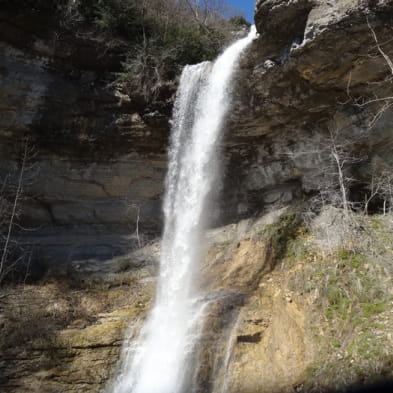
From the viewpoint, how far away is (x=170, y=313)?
978cm

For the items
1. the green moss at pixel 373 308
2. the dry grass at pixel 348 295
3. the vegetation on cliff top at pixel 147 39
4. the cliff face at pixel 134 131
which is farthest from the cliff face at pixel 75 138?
the green moss at pixel 373 308

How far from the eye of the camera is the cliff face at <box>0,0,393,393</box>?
7.55 m

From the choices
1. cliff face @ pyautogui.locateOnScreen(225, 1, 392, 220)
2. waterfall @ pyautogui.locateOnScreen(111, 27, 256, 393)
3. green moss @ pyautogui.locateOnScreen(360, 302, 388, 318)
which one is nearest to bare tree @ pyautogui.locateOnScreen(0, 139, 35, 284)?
waterfall @ pyautogui.locateOnScreen(111, 27, 256, 393)

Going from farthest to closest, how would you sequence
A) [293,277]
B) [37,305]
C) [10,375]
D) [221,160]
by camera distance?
[221,160] → [37,305] → [293,277] → [10,375]

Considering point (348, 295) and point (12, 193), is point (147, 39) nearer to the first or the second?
point (12, 193)

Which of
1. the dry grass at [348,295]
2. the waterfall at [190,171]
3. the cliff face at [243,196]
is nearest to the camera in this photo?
the dry grass at [348,295]

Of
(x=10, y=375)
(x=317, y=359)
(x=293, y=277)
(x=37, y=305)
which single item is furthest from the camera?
(x=37, y=305)

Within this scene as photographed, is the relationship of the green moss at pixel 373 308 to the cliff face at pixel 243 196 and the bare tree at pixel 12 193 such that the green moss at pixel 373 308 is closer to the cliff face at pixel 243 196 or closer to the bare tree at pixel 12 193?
the cliff face at pixel 243 196

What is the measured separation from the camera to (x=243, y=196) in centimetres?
1321

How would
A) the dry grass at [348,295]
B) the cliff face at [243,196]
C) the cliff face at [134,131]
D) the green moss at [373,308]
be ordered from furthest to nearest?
1. the cliff face at [134,131]
2. the cliff face at [243,196]
3. the green moss at [373,308]
4. the dry grass at [348,295]

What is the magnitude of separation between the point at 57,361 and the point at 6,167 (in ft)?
25.2

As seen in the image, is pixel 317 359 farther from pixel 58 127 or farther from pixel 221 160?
pixel 58 127

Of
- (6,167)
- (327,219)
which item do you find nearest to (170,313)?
(327,219)

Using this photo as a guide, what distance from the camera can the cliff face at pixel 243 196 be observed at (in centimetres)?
755
